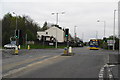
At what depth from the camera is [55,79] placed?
30.5ft

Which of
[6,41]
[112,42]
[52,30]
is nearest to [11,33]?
[6,41]

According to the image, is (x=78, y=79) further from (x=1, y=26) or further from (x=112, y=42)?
(x=1, y=26)

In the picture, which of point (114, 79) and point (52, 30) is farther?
point (52, 30)

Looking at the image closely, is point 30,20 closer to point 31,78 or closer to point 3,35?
point 3,35

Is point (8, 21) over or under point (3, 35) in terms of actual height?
over

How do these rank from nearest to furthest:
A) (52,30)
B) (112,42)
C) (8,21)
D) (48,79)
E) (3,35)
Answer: (48,79)
(112,42)
(3,35)
(8,21)
(52,30)

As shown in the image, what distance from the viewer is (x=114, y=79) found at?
9523 millimetres

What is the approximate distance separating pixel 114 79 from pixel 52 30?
4426 inches

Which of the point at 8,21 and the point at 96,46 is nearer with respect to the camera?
the point at 96,46

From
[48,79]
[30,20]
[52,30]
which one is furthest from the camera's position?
[52,30]

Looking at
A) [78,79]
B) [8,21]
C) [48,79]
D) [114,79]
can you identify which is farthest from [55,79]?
[8,21]

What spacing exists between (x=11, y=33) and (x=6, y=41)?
3.00 metres

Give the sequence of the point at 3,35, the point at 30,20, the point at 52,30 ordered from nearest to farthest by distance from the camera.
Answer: the point at 3,35, the point at 30,20, the point at 52,30

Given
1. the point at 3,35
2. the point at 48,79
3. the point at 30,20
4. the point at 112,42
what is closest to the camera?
the point at 48,79
